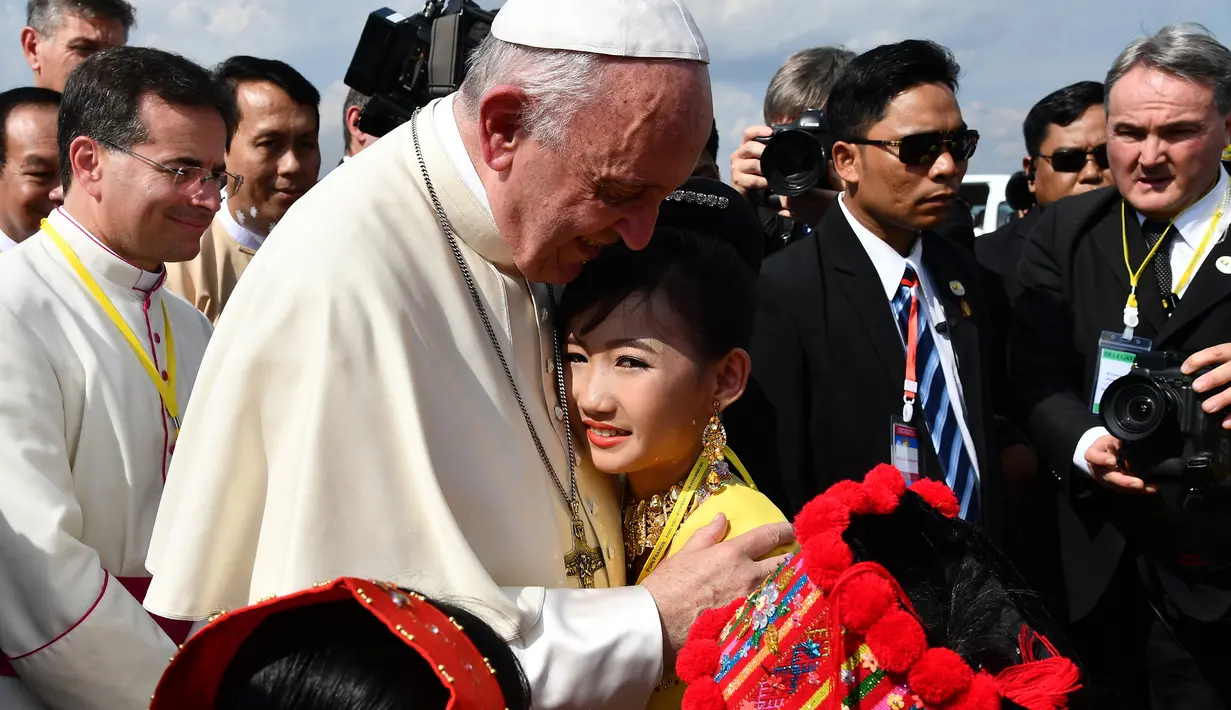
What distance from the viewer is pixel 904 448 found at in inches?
154

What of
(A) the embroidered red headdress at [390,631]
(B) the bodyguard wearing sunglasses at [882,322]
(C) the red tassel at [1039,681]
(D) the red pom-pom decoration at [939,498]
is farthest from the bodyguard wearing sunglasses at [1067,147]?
(A) the embroidered red headdress at [390,631]

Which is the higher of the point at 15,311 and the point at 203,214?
the point at 203,214

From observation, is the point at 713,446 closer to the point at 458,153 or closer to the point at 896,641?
the point at 458,153

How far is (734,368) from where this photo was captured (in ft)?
8.48

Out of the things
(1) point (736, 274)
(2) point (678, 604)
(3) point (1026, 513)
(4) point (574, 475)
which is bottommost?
(3) point (1026, 513)

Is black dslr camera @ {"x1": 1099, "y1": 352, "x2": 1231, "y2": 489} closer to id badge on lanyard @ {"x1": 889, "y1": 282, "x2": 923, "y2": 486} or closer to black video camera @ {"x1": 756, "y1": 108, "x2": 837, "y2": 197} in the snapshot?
id badge on lanyard @ {"x1": 889, "y1": 282, "x2": 923, "y2": 486}

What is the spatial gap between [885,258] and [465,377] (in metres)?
2.32

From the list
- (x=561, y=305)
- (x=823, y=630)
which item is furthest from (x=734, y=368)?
(x=823, y=630)

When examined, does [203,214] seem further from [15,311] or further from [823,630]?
[823,630]

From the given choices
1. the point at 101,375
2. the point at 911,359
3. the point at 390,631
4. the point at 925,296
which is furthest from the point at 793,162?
the point at 390,631

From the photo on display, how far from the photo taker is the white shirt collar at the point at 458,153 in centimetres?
233

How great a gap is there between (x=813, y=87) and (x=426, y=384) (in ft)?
13.1

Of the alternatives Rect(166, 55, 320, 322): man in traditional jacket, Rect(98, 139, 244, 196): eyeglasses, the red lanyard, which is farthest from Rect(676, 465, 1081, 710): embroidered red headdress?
Rect(166, 55, 320, 322): man in traditional jacket

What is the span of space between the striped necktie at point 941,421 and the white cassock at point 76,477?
237 centimetres
